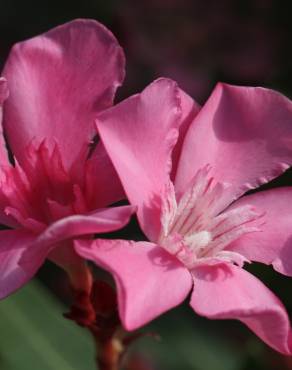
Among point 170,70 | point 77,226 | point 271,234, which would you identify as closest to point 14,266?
point 77,226

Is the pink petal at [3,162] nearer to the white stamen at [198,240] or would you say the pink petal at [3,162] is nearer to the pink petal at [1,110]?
the pink petal at [1,110]

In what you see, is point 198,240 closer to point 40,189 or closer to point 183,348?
point 40,189

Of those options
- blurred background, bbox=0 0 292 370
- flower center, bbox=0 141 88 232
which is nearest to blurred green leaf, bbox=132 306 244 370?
blurred background, bbox=0 0 292 370

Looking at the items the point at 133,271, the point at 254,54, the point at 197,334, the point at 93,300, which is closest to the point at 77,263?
the point at 93,300

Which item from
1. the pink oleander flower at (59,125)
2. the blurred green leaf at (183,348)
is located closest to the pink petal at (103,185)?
the pink oleander flower at (59,125)

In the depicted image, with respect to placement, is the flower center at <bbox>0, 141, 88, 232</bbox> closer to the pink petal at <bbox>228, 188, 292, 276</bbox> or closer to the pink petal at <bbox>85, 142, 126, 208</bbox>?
the pink petal at <bbox>85, 142, 126, 208</bbox>

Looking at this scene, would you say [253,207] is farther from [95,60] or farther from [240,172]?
[95,60]
